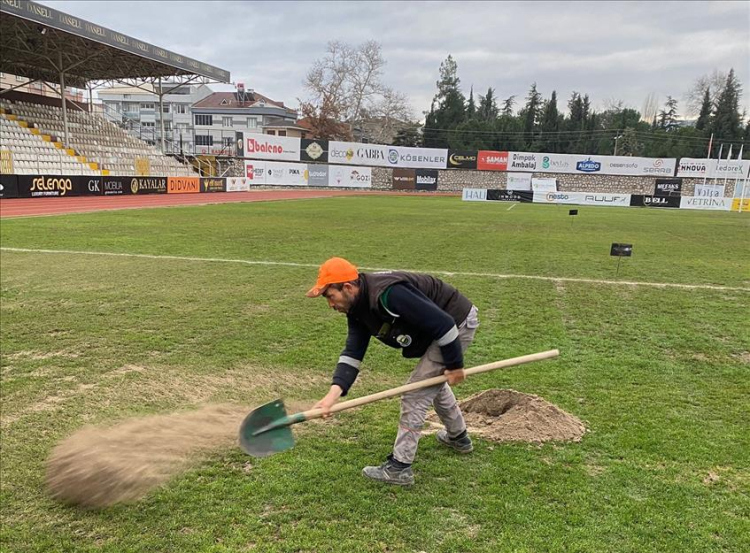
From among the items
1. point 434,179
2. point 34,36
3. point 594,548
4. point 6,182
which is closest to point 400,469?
point 594,548

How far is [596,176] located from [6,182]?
51910mm

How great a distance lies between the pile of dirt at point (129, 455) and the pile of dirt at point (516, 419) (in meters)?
1.92

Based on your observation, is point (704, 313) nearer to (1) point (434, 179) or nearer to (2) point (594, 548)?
(2) point (594, 548)

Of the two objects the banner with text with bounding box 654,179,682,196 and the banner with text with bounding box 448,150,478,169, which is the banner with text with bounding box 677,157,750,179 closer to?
the banner with text with bounding box 654,179,682,196

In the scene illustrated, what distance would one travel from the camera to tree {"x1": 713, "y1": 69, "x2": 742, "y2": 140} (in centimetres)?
7206

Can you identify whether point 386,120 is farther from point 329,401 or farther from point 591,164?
point 329,401

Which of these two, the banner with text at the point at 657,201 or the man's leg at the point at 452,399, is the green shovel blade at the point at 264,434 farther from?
the banner with text at the point at 657,201

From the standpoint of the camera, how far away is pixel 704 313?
8.08m

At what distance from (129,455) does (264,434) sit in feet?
3.13

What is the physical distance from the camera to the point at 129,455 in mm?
3521

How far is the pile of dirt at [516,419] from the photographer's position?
4188 millimetres

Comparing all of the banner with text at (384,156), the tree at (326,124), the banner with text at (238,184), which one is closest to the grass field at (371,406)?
the banner with text at (238,184)

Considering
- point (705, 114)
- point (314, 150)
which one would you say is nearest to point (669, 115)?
point (705, 114)

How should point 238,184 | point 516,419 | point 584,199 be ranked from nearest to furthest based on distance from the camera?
point 516,419
point 584,199
point 238,184
